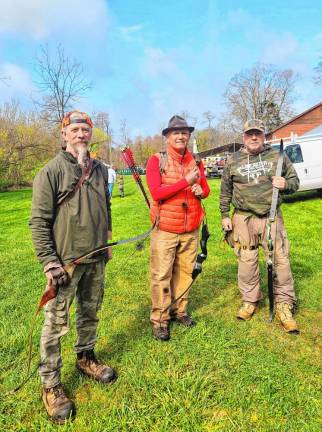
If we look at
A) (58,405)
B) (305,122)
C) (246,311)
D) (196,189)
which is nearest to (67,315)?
(58,405)

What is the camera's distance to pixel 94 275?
114 inches

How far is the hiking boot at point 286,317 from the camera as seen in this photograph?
3678 mm

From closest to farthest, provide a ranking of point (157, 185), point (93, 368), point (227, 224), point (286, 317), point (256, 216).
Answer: point (93, 368)
point (157, 185)
point (286, 317)
point (256, 216)
point (227, 224)

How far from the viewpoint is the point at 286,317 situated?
3.80 m

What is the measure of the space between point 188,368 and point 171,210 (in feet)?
5.13

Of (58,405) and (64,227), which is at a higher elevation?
(64,227)

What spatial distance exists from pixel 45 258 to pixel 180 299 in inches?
75.8

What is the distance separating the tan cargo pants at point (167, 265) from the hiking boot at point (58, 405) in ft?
4.33

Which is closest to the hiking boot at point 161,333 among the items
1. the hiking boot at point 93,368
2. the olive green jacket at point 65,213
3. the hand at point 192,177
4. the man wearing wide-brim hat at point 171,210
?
the man wearing wide-brim hat at point 171,210

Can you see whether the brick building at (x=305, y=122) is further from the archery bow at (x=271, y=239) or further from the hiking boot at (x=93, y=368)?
the hiking boot at (x=93, y=368)

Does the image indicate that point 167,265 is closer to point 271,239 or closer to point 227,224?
point 227,224

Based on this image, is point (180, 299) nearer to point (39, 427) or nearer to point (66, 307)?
point (66, 307)

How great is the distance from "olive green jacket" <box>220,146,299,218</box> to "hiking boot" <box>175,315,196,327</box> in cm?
144

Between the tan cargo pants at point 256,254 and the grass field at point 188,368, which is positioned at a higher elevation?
the tan cargo pants at point 256,254
